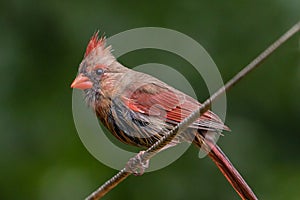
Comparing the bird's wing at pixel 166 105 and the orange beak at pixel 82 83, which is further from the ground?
the orange beak at pixel 82 83

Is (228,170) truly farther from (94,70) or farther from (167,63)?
(167,63)

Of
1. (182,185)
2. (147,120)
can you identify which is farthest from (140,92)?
(182,185)

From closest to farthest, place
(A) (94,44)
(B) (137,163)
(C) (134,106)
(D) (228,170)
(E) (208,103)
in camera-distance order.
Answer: (E) (208,103) < (B) (137,163) < (D) (228,170) < (C) (134,106) < (A) (94,44)

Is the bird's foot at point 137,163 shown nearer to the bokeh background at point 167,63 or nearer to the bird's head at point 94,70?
the bird's head at point 94,70

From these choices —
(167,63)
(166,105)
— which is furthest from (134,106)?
(167,63)

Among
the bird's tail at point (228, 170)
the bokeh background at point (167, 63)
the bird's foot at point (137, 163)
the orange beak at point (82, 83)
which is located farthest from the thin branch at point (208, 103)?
the bokeh background at point (167, 63)

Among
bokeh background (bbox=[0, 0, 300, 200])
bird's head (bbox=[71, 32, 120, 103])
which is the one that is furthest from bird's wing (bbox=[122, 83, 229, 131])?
bokeh background (bbox=[0, 0, 300, 200])

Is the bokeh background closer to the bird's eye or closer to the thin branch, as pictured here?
the bird's eye

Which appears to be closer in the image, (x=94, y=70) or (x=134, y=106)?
(x=134, y=106)
